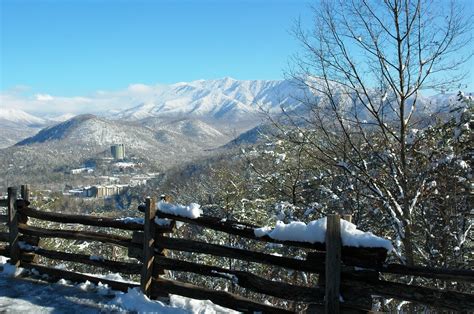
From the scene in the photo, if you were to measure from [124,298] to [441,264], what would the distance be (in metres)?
7.68

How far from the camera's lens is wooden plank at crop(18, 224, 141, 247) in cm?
625

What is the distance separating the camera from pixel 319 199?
15055 mm

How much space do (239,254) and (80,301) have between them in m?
2.34

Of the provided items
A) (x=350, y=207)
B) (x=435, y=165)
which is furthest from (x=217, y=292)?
(x=350, y=207)

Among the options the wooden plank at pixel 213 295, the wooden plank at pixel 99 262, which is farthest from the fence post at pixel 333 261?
the wooden plank at pixel 99 262

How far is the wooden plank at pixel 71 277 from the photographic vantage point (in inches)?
246

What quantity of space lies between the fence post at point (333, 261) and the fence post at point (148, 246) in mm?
2482

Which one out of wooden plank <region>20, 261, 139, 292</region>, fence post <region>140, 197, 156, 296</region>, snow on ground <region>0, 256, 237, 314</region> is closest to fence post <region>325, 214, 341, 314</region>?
snow on ground <region>0, 256, 237, 314</region>

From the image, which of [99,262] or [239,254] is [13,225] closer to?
[99,262]

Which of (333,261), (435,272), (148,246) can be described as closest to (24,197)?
(148,246)

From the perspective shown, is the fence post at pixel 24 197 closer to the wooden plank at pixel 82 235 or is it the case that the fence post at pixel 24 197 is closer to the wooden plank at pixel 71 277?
the wooden plank at pixel 82 235

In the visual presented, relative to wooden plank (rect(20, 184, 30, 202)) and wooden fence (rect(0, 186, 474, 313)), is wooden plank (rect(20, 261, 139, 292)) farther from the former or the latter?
wooden plank (rect(20, 184, 30, 202))

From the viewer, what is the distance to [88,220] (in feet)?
22.3

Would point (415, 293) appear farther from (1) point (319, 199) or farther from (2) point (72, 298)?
(1) point (319, 199)
